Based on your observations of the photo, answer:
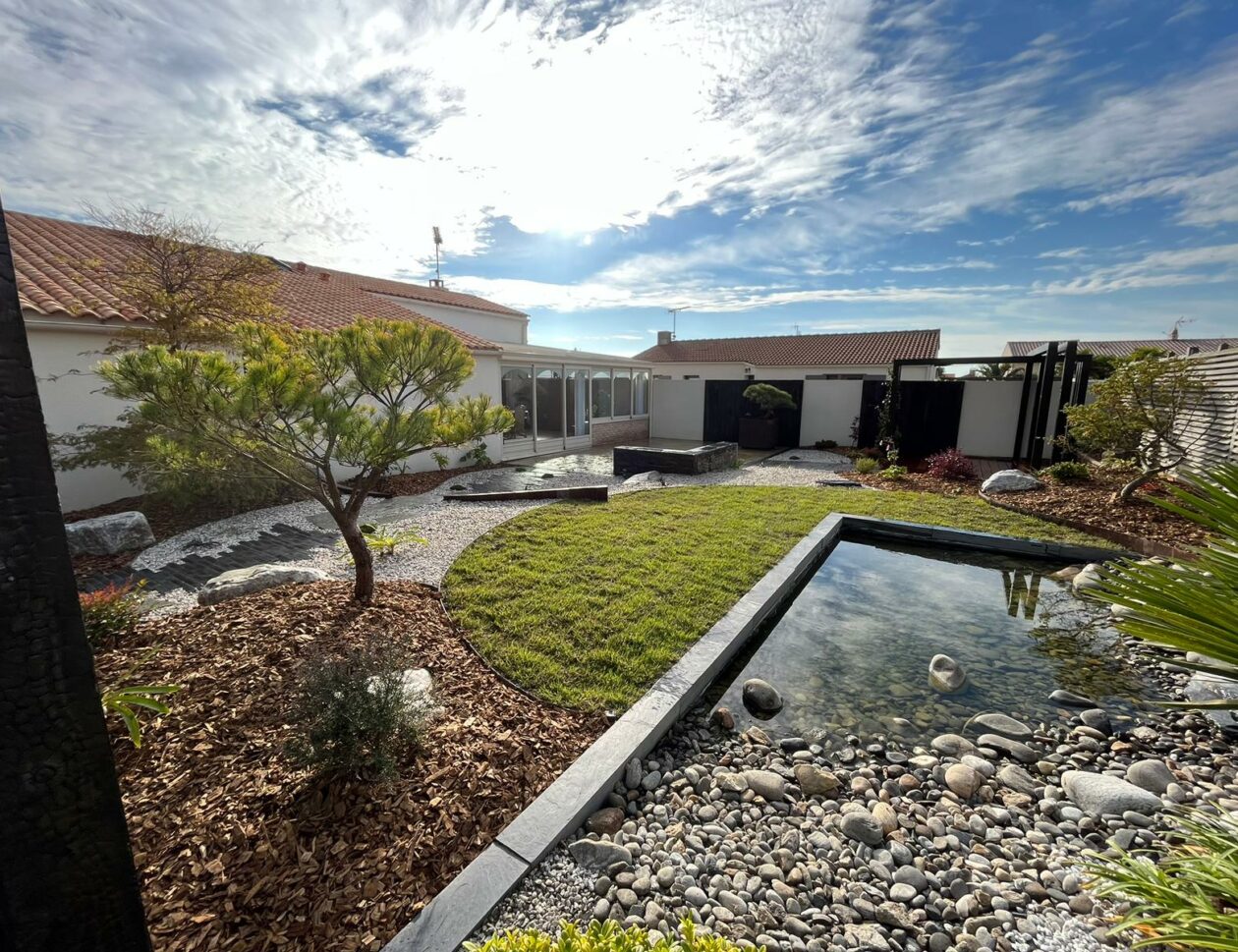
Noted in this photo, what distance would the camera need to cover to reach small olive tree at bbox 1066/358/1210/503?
797cm

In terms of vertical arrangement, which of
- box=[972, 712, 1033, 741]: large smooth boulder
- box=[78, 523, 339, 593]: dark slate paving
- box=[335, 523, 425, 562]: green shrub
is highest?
box=[335, 523, 425, 562]: green shrub

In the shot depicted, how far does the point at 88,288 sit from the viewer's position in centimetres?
864

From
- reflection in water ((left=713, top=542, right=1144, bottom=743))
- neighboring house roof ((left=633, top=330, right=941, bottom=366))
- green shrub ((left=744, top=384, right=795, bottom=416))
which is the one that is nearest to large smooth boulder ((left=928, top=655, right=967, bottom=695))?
reflection in water ((left=713, top=542, right=1144, bottom=743))

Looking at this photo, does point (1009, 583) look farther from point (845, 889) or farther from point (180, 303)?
point (180, 303)

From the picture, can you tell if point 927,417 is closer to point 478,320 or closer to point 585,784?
point 585,784

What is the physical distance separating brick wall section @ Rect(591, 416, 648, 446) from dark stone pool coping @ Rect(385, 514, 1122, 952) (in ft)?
38.6

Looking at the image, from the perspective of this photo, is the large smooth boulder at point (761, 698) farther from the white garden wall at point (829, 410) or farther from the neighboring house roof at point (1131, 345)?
the neighboring house roof at point (1131, 345)

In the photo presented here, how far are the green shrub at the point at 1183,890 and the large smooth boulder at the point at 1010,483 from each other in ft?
28.9

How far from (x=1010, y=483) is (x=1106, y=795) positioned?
8432 mm

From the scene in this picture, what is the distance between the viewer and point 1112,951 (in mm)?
1932

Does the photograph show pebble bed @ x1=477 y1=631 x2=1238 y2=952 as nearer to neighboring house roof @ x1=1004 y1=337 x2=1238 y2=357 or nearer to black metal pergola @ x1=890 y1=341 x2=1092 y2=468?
black metal pergola @ x1=890 y1=341 x2=1092 y2=468

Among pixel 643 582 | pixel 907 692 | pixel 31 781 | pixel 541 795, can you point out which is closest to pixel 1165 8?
pixel 907 692

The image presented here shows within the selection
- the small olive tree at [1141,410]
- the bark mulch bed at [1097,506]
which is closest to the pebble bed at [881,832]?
the bark mulch bed at [1097,506]

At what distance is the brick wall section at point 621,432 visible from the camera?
1736cm
